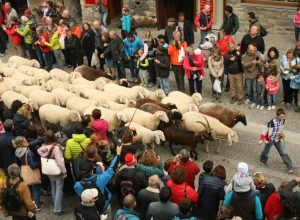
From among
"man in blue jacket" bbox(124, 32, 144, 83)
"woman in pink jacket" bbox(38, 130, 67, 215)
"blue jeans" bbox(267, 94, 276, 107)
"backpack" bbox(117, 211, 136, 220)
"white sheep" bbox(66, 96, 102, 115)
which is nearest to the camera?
"backpack" bbox(117, 211, 136, 220)

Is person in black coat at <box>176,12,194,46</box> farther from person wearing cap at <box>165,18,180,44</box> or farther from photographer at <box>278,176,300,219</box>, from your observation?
photographer at <box>278,176,300,219</box>

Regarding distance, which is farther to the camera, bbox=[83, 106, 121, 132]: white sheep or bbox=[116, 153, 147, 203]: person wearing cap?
bbox=[83, 106, 121, 132]: white sheep

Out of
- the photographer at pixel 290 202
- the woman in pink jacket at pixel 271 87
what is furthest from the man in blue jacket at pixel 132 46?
the photographer at pixel 290 202

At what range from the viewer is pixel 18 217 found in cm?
823

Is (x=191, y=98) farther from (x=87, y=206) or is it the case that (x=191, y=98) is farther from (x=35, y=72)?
(x=87, y=206)

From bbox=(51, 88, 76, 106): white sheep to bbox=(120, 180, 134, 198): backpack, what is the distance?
16.2 ft

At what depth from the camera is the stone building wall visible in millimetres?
16734

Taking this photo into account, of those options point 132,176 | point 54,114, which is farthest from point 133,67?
point 132,176

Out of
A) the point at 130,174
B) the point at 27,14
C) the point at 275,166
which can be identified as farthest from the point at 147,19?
the point at 130,174

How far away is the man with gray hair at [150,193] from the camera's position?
24.1 feet

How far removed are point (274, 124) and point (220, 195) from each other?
2703mm

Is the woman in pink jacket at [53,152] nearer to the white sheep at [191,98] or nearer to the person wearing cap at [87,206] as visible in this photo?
the person wearing cap at [87,206]

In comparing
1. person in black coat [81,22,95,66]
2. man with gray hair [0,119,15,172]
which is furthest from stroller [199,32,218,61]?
man with gray hair [0,119,15,172]

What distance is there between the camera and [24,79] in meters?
13.6
